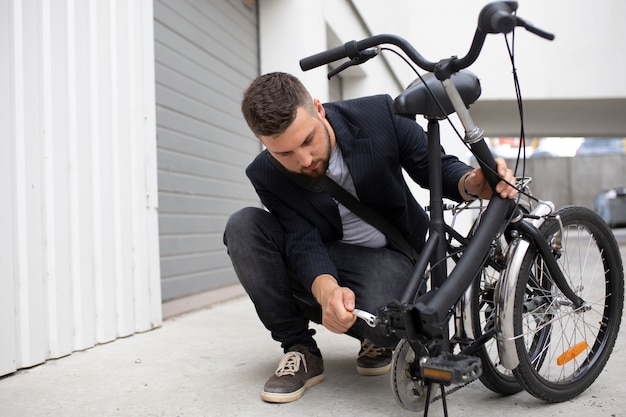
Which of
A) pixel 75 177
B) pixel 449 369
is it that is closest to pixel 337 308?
pixel 449 369

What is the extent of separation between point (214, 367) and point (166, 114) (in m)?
2.12

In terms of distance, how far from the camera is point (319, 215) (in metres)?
2.07

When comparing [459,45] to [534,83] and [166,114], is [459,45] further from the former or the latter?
[166,114]

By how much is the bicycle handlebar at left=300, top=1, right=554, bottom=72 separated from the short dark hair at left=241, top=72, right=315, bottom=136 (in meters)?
0.10

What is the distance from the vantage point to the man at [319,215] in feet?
5.82

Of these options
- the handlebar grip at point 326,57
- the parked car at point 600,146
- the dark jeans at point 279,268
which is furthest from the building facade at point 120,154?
the parked car at point 600,146

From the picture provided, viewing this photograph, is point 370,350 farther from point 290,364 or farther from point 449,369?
point 449,369

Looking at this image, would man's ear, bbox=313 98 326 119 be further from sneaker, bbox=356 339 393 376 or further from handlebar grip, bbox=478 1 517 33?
sneaker, bbox=356 339 393 376

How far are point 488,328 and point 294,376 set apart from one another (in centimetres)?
67

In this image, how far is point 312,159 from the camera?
71.8 inches

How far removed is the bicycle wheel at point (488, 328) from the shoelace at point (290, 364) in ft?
2.04

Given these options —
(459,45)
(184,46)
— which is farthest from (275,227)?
Answer: (459,45)

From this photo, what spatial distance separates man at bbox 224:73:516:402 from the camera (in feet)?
5.82

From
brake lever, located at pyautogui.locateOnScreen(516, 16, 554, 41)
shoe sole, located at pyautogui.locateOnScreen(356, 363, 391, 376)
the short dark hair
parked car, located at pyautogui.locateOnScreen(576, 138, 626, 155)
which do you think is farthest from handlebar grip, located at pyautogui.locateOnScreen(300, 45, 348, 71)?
parked car, located at pyautogui.locateOnScreen(576, 138, 626, 155)
